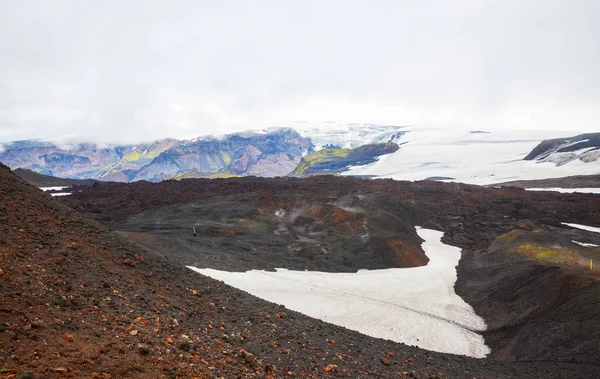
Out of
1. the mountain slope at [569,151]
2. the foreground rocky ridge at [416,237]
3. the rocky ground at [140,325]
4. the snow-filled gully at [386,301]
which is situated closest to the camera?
the rocky ground at [140,325]

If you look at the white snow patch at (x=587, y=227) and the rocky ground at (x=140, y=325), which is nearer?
the rocky ground at (x=140, y=325)

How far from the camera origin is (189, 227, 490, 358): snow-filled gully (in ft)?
74.5

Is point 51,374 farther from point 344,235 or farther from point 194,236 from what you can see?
point 344,235

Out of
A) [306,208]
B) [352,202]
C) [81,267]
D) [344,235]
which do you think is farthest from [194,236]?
[81,267]

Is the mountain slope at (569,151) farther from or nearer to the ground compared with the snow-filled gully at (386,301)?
farther from the ground

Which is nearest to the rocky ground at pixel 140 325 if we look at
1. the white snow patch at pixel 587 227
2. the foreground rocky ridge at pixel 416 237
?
the foreground rocky ridge at pixel 416 237

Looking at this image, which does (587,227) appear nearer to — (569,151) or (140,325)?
(140,325)

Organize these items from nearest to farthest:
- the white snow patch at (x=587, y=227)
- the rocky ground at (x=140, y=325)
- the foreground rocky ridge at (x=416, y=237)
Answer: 1. the rocky ground at (x=140, y=325)
2. the foreground rocky ridge at (x=416, y=237)
3. the white snow patch at (x=587, y=227)

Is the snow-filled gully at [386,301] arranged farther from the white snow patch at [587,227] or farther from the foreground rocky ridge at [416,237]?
the white snow patch at [587,227]

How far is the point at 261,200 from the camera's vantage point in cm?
6450

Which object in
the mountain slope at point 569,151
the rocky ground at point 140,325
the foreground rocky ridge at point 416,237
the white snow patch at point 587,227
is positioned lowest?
the white snow patch at point 587,227

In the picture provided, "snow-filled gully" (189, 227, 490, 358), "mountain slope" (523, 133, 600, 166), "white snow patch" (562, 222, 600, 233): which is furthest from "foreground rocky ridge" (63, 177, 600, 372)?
"mountain slope" (523, 133, 600, 166)

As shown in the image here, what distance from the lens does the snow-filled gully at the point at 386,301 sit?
2270cm

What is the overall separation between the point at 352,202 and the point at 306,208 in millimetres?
7716
